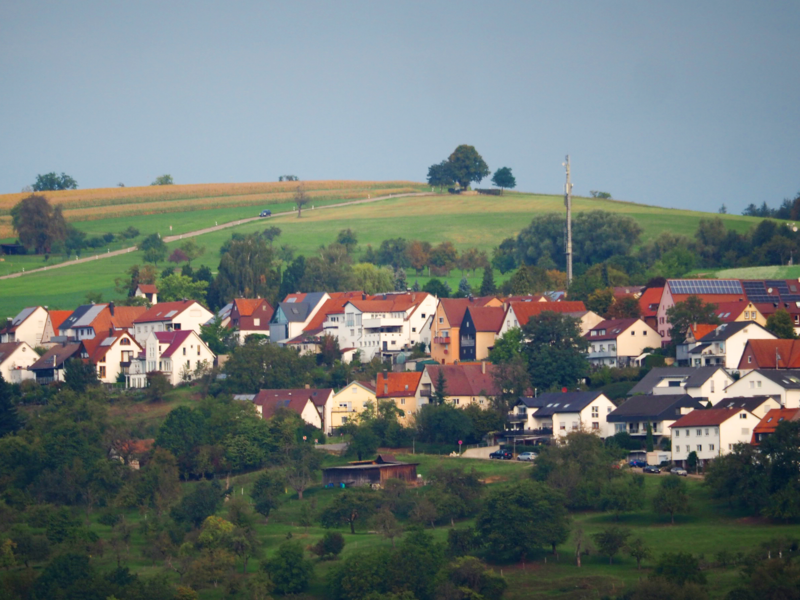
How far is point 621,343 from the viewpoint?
98.8m

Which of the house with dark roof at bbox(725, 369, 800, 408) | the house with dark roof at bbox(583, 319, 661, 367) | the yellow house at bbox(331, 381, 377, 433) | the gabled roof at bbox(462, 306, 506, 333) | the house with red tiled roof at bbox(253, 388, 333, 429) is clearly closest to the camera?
the house with dark roof at bbox(725, 369, 800, 408)

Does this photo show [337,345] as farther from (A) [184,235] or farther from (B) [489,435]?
(A) [184,235]

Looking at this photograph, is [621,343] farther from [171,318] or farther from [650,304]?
[171,318]

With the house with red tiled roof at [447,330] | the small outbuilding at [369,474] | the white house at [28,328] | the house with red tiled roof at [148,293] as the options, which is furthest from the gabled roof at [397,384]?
the house with red tiled roof at [148,293]

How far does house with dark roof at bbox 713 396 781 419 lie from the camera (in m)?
79.6

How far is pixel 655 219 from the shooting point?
173125 millimetres

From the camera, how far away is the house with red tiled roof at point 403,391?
94875 mm

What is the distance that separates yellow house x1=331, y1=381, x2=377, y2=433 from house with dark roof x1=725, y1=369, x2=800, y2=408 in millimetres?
25207

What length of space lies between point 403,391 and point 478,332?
1171 cm

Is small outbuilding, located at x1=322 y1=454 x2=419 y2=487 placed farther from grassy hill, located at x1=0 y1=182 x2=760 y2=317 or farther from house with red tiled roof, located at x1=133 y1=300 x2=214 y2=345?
grassy hill, located at x1=0 y1=182 x2=760 y2=317

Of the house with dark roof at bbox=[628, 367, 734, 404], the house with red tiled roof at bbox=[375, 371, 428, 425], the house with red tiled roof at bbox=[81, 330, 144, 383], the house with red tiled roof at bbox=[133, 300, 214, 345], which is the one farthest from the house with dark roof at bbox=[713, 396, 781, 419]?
the house with red tiled roof at bbox=[133, 300, 214, 345]

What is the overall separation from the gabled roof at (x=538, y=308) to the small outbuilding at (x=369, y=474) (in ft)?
65.7

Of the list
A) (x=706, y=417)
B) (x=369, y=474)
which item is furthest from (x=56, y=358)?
(x=706, y=417)

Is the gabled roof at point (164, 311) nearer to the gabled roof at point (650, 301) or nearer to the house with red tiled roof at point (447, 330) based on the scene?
the house with red tiled roof at point (447, 330)
